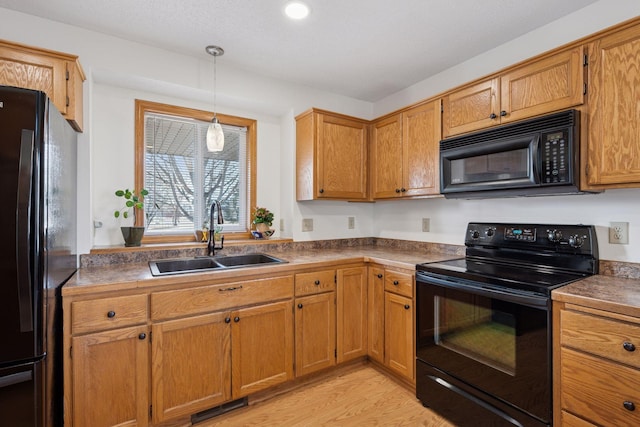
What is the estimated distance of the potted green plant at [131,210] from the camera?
2230 mm

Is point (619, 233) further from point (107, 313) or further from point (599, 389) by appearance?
point (107, 313)

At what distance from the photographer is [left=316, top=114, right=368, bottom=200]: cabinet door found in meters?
2.71

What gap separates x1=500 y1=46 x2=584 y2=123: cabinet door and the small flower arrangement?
6.36 feet

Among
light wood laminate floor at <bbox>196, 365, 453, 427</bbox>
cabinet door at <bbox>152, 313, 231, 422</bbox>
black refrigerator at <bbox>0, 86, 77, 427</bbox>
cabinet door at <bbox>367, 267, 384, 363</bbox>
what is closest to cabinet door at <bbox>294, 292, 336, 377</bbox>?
light wood laminate floor at <bbox>196, 365, 453, 427</bbox>

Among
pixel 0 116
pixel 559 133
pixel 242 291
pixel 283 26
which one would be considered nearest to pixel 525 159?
pixel 559 133

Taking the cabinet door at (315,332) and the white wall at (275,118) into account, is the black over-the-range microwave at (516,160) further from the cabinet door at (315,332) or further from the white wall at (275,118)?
the cabinet door at (315,332)

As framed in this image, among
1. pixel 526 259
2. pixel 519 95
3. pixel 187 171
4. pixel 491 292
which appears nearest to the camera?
pixel 491 292

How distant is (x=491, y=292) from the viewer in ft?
5.48

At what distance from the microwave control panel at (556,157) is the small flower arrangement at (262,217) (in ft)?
6.73

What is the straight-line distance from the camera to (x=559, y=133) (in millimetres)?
1671

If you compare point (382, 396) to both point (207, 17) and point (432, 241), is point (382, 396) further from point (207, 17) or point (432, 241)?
point (207, 17)

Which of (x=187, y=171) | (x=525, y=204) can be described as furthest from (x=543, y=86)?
(x=187, y=171)

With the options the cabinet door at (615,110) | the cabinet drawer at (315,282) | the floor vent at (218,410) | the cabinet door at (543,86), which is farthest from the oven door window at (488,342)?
the floor vent at (218,410)

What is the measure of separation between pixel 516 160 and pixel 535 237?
1.71 feet
